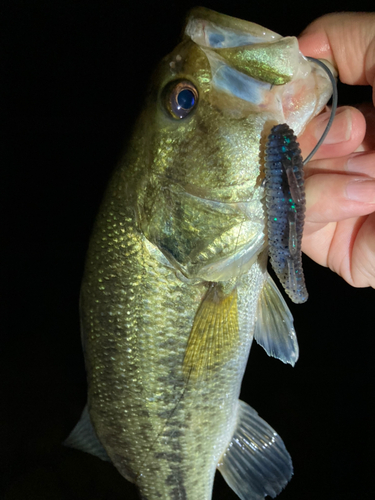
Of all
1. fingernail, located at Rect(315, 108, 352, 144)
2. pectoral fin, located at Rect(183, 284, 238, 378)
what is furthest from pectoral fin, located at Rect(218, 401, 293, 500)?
fingernail, located at Rect(315, 108, 352, 144)

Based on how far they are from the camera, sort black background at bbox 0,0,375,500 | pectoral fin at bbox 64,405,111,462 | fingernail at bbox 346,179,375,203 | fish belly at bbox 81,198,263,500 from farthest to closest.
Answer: black background at bbox 0,0,375,500 → pectoral fin at bbox 64,405,111,462 → fish belly at bbox 81,198,263,500 → fingernail at bbox 346,179,375,203

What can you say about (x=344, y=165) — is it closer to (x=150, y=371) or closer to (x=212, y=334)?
(x=212, y=334)

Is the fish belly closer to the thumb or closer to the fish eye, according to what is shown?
the fish eye

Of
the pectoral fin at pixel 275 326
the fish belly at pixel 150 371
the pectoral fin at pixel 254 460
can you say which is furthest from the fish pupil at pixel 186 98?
the pectoral fin at pixel 254 460

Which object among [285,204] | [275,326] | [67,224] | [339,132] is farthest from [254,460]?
[67,224]

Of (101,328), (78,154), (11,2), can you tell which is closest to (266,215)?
(101,328)

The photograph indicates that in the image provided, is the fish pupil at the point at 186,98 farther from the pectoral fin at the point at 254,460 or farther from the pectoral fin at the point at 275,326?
the pectoral fin at the point at 254,460

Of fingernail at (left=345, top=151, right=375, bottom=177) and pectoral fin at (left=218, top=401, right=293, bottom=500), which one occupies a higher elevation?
fingernail at (left=345, top=151, right=375, bottom=177)
